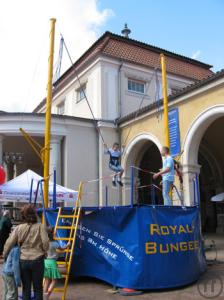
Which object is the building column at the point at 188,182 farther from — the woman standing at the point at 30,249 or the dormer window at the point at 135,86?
the woman standing at the point at 30,249

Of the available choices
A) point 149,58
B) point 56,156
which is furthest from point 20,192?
point 149,58

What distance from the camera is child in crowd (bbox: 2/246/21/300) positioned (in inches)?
220

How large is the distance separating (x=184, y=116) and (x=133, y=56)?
321 inches

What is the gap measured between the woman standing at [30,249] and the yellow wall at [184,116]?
985cm

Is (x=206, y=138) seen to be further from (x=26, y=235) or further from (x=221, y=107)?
(x=26, y=235)

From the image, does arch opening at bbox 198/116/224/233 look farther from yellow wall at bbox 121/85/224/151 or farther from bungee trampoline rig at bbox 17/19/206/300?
bungee trampoline rig at bbox 17/19/206/300

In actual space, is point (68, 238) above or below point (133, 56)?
below

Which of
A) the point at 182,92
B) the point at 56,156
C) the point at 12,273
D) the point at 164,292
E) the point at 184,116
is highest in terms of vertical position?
the point at 182,92

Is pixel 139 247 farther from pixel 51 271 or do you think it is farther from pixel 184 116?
pixel 184 116

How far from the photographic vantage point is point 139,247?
7.53 meters

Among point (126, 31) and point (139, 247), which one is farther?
point (126, 31)

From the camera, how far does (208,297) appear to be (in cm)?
691

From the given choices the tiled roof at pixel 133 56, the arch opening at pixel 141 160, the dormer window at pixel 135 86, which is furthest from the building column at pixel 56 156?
the dormer window at pixel 135 86

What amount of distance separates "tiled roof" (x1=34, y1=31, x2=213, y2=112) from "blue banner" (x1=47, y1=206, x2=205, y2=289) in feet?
43.9
